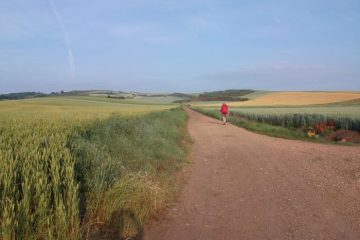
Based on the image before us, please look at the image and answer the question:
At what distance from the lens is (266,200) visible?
300 inches

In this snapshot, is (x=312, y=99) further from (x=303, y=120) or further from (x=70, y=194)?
(x=70, y=194)

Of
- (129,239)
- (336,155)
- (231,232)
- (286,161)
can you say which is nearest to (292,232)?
(231,232)

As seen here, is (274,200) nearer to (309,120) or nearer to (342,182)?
(342,182)

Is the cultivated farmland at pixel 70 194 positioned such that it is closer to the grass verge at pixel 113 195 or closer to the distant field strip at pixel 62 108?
the grass verge at pixel 113 195

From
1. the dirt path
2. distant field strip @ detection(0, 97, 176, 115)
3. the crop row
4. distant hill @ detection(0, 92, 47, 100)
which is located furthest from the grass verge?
distant hill @ detection(0, 92, 47, 100)

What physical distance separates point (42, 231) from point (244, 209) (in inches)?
150

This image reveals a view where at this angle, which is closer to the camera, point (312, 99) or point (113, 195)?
point (113, 195)

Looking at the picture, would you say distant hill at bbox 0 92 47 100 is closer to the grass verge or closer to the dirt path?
the dirt path

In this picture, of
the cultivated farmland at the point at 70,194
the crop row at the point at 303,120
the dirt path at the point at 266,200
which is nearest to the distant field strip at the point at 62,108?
the crop row at the point at 303,120

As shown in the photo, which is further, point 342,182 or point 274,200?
point 342,182

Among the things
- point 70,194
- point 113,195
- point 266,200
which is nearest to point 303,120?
point 266,200

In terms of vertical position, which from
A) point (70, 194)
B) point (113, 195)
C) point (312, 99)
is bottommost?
point (312, 99)

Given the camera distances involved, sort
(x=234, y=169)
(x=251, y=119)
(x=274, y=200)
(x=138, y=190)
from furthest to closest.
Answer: (x=251, y=119) < (x=234, y=169) < (x=274, y=200) < (x=138, y=190)

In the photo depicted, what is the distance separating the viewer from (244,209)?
276 inches
